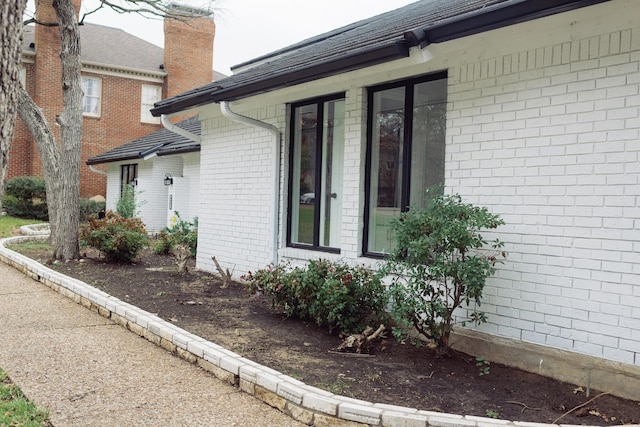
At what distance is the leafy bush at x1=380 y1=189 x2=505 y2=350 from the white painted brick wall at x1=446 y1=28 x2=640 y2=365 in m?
0.30

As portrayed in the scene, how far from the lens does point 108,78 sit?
2402 cm

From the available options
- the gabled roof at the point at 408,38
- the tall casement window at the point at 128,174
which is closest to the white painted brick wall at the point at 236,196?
the gabled roof at the point at 408,38

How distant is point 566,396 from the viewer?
415 centimetres

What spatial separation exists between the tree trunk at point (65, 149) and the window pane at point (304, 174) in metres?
5.15

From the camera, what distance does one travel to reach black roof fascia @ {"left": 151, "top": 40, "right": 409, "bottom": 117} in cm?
499

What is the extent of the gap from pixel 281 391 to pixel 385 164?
123 inches

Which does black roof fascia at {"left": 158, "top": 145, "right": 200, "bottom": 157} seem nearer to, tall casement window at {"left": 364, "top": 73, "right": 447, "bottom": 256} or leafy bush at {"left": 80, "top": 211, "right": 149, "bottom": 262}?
leafy bush at {"left": 80, "top": 211, "right": 149, "bottom": 262}

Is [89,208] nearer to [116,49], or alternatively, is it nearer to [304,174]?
[116,49]

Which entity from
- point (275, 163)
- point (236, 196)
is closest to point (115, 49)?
point (236, 196)

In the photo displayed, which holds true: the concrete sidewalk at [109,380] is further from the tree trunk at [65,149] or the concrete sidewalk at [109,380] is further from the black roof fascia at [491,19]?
the tree trunk at [65,149]

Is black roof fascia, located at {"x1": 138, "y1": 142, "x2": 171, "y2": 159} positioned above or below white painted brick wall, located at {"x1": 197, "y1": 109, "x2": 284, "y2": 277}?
above

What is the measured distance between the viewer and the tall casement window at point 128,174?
19266 millimetres

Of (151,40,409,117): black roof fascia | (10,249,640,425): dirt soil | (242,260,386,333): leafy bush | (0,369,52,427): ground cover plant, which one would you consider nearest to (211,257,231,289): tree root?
(10,249,640,425): dirt soil

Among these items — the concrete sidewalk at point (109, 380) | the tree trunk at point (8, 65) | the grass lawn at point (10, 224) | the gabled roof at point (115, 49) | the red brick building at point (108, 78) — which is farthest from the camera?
the gabled roof at point (115, 49)
